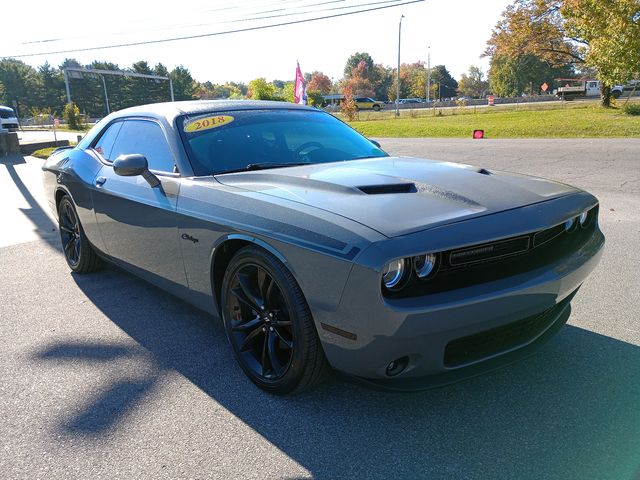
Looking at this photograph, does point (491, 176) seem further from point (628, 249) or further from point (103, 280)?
point (103, 280)

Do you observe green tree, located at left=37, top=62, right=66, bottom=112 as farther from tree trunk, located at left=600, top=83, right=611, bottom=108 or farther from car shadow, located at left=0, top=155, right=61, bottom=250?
car shadow, located at left=0, top=155, right=61, bottom=250

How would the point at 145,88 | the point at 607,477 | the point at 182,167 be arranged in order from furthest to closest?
the point at 145,88 → the point at 182,167 → the point at 607,477

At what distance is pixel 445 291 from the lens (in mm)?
2049

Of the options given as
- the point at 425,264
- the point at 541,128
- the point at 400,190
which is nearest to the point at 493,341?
the point at 425,264

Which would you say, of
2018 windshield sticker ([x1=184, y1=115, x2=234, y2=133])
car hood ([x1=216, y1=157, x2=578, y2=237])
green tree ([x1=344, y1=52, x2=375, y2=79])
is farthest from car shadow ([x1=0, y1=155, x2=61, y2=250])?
green tree ([x1=344, y1=52, x2=375, y2=79])

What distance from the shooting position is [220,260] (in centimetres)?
279

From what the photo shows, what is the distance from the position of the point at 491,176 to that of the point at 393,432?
1.51m

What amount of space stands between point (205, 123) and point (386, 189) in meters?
1.49

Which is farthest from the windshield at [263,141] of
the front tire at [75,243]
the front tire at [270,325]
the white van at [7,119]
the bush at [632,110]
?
the white van at [7,119]

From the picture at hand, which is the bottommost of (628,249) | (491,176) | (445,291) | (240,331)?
(628,249)

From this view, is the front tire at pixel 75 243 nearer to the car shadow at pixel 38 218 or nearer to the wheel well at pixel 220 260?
the car shadow at pixel 38 218

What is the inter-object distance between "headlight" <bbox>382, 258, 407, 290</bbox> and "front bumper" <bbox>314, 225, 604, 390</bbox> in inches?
3.1

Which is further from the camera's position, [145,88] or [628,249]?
[145,88]

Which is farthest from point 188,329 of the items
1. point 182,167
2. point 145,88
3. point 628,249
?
point 145,88
